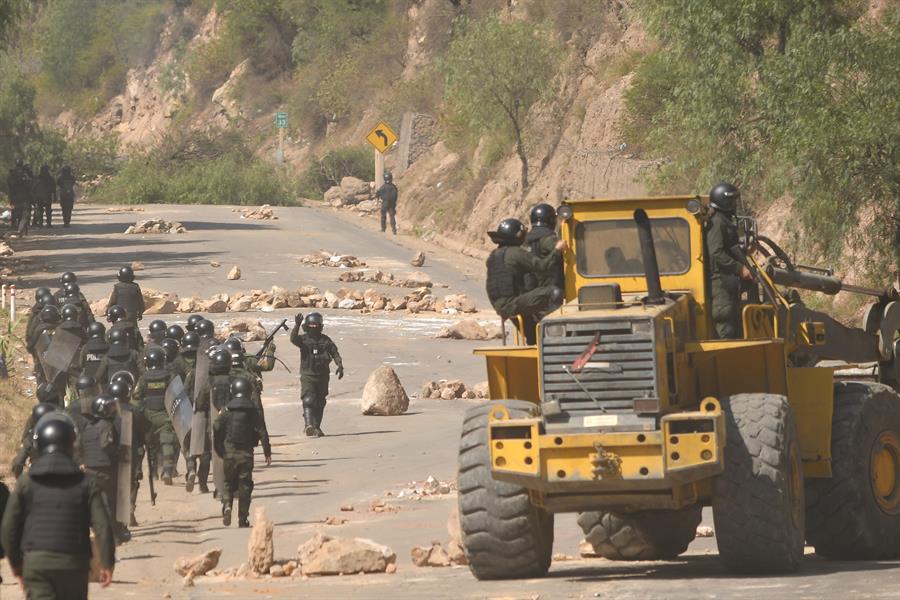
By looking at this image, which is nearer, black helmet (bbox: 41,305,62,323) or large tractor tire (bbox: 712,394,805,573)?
large tractor tire (bbox: 712,394,805,573)

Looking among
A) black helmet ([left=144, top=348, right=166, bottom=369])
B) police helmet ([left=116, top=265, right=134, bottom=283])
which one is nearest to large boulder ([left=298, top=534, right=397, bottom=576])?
black helmet ([left=144, top=348, right=166, bottom=369])

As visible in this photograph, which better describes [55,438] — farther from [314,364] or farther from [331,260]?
[331,260]

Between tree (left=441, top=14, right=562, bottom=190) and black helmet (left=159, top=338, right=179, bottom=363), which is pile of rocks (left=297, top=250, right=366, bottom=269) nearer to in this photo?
tree (left=441, top=14, right=562, bottom=190)

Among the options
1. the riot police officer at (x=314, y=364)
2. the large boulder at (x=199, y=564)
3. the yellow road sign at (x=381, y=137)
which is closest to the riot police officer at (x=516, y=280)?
the large boulder at (x=199, y=564)

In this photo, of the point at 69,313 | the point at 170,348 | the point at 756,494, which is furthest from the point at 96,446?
the point at 69,313

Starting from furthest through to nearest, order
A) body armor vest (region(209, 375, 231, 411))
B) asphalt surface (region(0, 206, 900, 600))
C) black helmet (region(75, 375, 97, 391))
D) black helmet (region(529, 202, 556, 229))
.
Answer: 1. body armor vest (region(209, 375, 231, 411))
2. black helmet (region(75, 375, 97, 391))
3. black helmet (region(529, 202, 556, 229))
4. asphalt surface (region(0, 206, 900, 600))

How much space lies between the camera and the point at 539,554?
1166 cm

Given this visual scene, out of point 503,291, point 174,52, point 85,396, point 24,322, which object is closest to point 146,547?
point 85,396

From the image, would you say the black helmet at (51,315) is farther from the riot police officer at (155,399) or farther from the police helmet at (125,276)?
the riot police officer at (155,399)

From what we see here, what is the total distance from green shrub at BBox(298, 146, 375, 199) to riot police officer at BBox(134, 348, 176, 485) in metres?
54.5

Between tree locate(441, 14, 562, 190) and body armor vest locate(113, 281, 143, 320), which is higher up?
tree locate(441, 14, 562, 190)

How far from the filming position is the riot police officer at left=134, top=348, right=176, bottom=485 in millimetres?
18922

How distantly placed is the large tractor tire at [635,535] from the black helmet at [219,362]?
5.13 m

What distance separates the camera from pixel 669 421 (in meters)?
10.9
